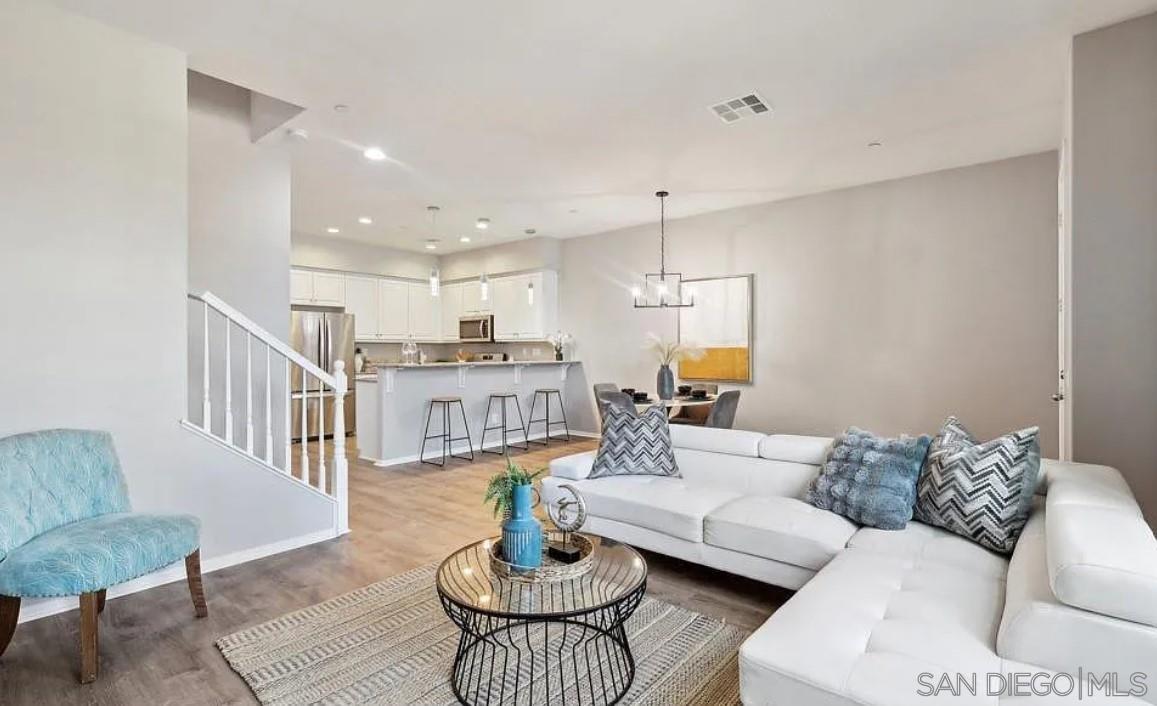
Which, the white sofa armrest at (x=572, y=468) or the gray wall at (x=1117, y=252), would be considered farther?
the white sofa armrest at (x=572, y=468)

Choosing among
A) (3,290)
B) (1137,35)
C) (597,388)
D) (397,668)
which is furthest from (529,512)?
(597,388)

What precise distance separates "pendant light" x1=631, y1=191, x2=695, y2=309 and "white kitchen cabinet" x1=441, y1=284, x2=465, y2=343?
3139mm

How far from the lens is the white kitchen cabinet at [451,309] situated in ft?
29.4

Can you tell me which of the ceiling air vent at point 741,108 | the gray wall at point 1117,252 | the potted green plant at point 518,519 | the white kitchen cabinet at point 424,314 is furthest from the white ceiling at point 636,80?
the white kitchen cabinet at point 424,314

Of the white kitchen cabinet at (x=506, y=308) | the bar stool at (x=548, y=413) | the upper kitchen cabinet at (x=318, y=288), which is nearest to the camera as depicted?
the bar stool at (x=548, y=413)

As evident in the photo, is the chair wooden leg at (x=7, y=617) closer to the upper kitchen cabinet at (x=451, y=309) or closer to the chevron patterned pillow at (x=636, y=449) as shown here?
the chevron patterned pillow at (x=636, y=449)

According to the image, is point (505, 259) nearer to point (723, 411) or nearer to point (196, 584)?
point (723, 411)

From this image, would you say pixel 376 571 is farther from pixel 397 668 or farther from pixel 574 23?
pixel 574 23

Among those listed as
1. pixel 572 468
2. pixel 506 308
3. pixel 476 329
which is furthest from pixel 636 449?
pixel 476 329

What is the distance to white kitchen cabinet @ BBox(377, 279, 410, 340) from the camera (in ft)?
27.6

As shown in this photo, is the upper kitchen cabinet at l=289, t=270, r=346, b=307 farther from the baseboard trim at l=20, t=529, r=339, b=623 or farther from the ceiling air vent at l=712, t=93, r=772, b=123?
the ceiling air vent at l=712, t=93, r=772, b=123

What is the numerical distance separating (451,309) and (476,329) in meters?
0.72

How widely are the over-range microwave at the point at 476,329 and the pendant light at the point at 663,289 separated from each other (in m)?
2.44

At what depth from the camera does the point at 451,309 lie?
9.09 m
